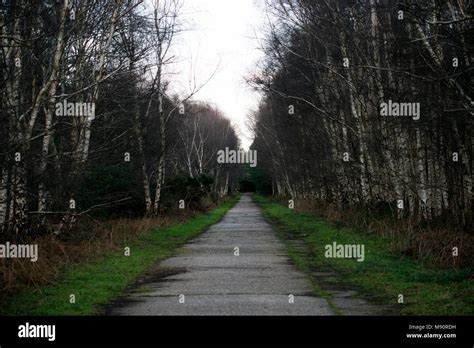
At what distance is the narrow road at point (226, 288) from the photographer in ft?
30.9

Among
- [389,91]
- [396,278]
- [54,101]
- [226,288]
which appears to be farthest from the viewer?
[389,91]

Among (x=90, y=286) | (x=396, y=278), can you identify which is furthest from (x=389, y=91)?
(x=90, y=286)

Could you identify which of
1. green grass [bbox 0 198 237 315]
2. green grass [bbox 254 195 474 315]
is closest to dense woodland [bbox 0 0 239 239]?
green grass [bbox 0 198 237 315]

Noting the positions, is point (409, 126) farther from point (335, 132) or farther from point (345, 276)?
→ point (335, 132)

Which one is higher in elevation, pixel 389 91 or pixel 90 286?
pixel 389 91

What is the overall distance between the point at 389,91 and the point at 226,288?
10.3m

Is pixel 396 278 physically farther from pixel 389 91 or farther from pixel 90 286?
pixel 389 91

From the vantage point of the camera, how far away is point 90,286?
11.5 m

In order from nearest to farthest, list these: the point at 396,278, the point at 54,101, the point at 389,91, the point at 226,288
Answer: the point at 226,288 → the point at 396,278 → the point at 54,101 → the point at 389,91

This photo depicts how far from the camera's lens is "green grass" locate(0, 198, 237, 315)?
31.2ft

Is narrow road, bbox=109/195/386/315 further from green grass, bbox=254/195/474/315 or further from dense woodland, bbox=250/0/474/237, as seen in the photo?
dense woodland, bbox=250/0/474/237

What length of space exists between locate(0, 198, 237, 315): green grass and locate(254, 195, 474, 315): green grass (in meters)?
3.46
